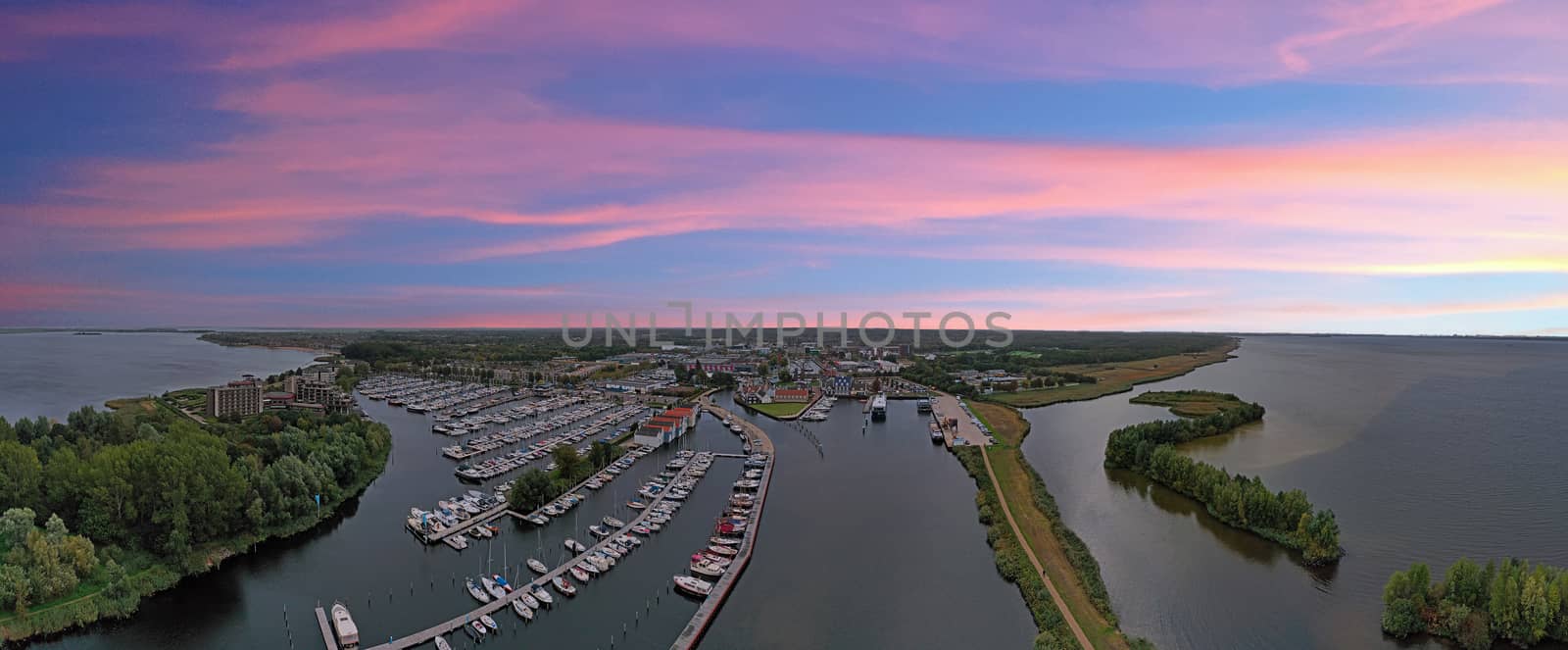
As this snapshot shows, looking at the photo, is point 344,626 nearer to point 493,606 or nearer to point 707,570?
point 493,606

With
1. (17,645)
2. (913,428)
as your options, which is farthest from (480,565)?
(913,428)

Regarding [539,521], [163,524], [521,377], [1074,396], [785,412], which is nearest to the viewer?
[163,524]

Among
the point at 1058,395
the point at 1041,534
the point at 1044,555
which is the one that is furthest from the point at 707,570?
the point at 1058,395

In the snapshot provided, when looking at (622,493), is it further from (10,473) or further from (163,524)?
(10,473)

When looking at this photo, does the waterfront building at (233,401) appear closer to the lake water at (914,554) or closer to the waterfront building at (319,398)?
the waterfront building at (319,398)

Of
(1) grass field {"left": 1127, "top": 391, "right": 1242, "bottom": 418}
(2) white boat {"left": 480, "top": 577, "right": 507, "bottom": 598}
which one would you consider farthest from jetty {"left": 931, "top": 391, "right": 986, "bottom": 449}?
(2) white boat {"left": 480, "top": 577, "right": 507, "bottom": 598}
